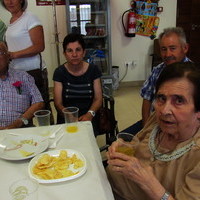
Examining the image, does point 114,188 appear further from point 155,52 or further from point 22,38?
point 155,52

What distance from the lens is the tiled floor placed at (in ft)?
11.0

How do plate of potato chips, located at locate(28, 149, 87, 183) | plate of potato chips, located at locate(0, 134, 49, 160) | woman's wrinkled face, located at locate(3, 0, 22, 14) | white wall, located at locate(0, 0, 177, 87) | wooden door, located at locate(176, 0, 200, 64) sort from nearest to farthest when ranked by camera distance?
plate of potato chips, located at locate(28, 149, 87, 183), plate of potato chips, located at locate(0, 134, 49, 160), woman's wrinkled face, located at locate(3, 0, 22, 14), white wall, located at locate(0, 0, 177, 87), wooden door, located at locate(176, 0, 200, 64)

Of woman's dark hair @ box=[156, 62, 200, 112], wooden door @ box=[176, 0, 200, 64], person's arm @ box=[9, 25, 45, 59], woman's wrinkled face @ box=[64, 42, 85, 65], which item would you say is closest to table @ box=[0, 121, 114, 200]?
woman's dark hair @ box=[156, 62, 200, 112]

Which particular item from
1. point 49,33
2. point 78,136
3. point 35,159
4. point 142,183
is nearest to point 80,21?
point 49,33

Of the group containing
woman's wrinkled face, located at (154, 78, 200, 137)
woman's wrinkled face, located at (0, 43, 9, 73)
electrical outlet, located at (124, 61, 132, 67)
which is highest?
woman's wrinkled face, located at (0, 43, 9, 73)

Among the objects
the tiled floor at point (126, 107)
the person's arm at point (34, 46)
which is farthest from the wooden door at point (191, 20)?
the person's arm at point (34, 46)

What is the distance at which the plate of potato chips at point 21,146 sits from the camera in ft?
4.06

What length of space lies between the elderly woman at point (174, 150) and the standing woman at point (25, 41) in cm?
146

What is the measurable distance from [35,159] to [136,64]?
3.88 m

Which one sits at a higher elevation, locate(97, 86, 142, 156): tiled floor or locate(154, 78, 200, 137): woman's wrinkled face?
locate(154, 78, 200, 137): woman's wrinkled face

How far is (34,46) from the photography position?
7.68 ft

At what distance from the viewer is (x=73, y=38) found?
2.13m

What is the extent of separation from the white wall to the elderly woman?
11.7ft

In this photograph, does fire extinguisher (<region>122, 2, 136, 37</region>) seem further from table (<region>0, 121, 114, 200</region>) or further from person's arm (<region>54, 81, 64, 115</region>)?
table (<region>0, 121, 114, 200</region>)
